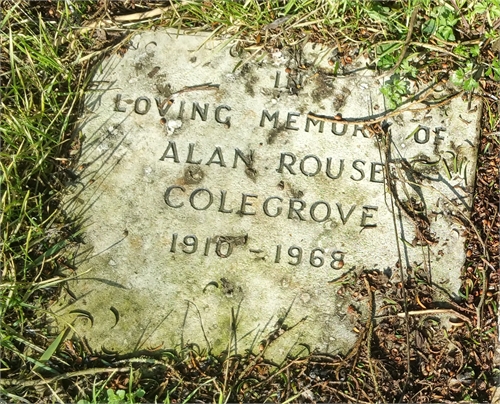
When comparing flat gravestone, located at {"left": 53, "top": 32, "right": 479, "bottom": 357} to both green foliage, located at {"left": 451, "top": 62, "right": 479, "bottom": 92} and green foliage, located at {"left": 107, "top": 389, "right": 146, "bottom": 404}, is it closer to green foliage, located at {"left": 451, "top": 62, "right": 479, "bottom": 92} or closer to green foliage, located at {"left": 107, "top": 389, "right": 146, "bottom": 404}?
green foliage, located at {"left": 451, "top": 62, "right": 479, "bottom": 92}

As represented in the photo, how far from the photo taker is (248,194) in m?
2.57

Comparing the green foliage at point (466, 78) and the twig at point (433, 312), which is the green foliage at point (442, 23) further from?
the twig at point (433, 312)

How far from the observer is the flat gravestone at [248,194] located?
2512 millimetres

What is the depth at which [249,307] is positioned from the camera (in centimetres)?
253

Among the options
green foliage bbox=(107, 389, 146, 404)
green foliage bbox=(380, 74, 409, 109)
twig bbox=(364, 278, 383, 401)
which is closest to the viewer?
green foliage bbox=(107, 389, 146, 404)

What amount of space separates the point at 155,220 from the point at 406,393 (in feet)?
4.72

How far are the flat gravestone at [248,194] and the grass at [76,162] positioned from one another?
0.08 metres

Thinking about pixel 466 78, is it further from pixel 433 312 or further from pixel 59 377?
pixel 59 377

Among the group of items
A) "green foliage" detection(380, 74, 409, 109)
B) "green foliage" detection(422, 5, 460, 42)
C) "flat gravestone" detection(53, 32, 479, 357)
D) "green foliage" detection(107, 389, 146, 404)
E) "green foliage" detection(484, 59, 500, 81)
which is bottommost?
"green foliage" detection(107, 389, 146, 404)

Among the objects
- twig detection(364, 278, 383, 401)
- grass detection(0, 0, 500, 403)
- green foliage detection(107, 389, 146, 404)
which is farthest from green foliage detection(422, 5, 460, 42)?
green foliage detection(107, 389, 146, 404)

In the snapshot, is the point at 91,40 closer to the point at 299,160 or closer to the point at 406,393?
the point at 299,160

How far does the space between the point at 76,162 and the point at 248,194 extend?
843 millimetres

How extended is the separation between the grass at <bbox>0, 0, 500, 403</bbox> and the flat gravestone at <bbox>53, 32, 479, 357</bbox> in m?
0.08

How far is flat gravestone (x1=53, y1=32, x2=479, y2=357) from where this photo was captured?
2512 millimetres
